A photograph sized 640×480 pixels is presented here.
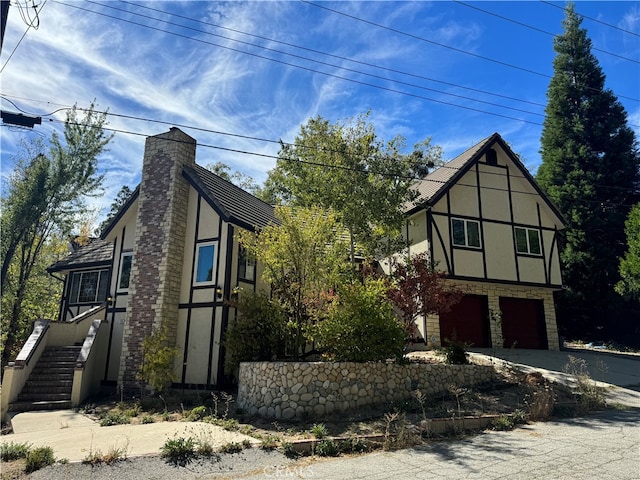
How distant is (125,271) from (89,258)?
404 centimetres

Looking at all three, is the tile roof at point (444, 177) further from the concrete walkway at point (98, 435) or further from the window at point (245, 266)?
the concrete walkway at point (98, 435)

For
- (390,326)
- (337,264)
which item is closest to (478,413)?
(390,326)

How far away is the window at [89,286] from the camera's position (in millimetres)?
18391

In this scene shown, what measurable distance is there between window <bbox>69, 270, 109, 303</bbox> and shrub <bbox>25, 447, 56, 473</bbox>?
40.6 feet

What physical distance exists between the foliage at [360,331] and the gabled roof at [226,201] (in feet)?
14.5

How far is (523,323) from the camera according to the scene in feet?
62.4

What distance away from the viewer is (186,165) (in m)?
15.4

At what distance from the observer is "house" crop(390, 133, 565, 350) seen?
17359 mm

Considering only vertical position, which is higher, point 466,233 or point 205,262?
point 466,233

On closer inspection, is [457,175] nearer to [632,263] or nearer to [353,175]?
[353,175]

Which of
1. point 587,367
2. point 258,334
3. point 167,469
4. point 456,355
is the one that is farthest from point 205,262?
point 587,367

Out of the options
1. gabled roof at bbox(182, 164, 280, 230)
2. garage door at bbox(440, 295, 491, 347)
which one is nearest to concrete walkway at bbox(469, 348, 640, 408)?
garage door at bbox(440, 295, 491, 347)

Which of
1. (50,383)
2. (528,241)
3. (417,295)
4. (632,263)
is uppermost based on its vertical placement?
(528,241)

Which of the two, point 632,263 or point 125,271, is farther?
point 632,263
